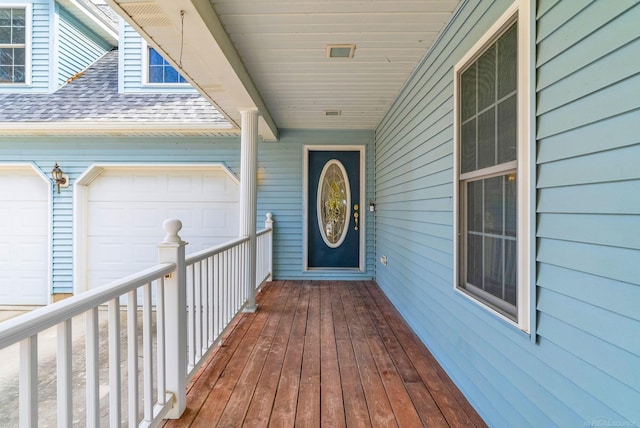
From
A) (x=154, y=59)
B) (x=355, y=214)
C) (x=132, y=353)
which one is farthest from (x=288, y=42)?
(x=154, y=59)

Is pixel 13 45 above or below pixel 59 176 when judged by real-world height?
above

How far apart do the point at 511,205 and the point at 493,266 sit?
368 mm

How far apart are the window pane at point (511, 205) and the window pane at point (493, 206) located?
45mm

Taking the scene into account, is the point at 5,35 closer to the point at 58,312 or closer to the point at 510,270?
the point at 58,312

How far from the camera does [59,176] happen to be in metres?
4.66

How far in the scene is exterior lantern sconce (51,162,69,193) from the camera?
4.64 meters

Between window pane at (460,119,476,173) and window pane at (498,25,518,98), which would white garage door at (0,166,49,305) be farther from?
window pane at (498,25,518,98)

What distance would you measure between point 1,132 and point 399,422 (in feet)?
20.8

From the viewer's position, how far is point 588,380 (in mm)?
1041

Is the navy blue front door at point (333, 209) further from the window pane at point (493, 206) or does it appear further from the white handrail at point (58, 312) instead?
the white handrail at point (58, 312)

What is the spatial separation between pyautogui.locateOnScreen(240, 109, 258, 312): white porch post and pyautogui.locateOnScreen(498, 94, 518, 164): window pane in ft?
8.33

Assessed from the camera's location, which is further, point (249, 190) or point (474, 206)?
point (249, 190)

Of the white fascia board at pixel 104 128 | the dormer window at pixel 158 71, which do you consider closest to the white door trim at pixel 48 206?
the white fascia board at pixel 104 128

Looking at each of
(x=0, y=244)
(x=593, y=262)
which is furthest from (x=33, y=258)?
(x=593, y=262)
